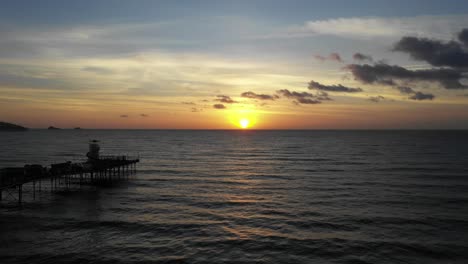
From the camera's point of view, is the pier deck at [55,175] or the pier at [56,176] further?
the pier at [56,176]

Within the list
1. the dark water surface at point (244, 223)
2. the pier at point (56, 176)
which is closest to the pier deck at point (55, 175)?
the pier at point (56, 176)

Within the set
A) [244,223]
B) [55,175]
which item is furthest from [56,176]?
[244,223]

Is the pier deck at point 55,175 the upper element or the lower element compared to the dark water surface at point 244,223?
upper

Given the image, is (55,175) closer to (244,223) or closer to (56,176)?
(56,176)

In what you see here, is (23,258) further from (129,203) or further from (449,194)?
(449,194)

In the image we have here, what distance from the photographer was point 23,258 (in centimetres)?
2505

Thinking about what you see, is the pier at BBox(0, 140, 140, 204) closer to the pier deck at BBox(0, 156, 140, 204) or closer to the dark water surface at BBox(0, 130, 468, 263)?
the pier deck at BBox(0, 156, 140, 204)

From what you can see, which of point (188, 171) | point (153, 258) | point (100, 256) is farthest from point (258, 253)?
point (188, 171)

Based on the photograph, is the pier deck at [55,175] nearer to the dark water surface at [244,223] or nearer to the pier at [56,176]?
the pier at [56,176]

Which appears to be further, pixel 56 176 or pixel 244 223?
pixel 56 176

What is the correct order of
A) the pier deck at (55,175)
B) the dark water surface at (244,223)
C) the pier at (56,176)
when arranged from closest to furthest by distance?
the dark water surface at (244,223), the pier deck at (55,175), the pier at (56,176)

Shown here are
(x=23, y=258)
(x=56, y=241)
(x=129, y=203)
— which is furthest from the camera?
(x=129, y=203)

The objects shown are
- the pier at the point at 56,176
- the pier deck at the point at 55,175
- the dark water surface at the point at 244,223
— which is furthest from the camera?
the pier at the point at 56,176

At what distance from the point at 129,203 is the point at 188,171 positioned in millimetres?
30369
